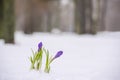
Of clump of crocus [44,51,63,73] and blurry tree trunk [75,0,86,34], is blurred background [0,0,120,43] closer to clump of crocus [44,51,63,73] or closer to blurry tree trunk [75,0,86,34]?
blurry tree trunk [75,0,86,34]

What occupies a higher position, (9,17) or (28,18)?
(9,17)

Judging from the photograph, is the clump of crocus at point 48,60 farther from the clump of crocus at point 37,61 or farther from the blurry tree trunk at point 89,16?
the blurry tree trunk at point 89,16

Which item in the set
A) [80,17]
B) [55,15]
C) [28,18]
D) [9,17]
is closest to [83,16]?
[80,17]

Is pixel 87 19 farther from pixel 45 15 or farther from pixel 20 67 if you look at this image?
pixel 20 67

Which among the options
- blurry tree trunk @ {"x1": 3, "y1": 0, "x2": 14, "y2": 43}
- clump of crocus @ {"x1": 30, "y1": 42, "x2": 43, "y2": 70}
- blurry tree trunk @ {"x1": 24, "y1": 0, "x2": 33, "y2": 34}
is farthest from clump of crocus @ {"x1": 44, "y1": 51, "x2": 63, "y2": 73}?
blurry tree trunk @ {"x1": 24, "y1": 0, "x2": 33, "y2": 34}

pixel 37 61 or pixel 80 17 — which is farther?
pixel 80 17

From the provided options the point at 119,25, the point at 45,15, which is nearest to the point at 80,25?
the point at 45,15

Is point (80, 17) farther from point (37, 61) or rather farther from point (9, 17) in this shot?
point (37, 61)

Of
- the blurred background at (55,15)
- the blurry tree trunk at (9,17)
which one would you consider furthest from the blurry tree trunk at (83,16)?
the blurry tree trunk at (9,17)

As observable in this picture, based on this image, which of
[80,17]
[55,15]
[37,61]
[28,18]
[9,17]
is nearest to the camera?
[37,61]

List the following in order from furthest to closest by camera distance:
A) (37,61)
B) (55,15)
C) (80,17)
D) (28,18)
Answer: (55,15), (28,18), (80,17), (37,61)
